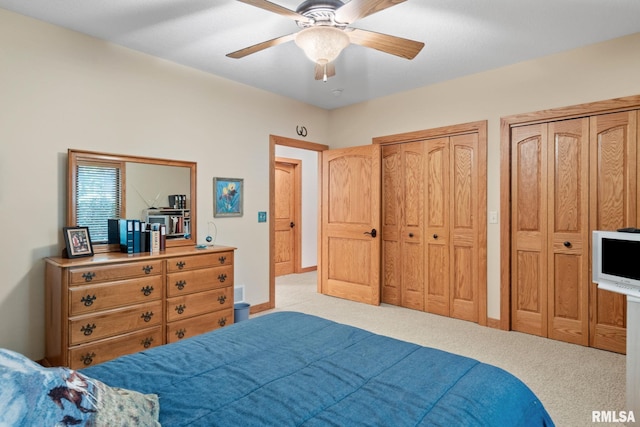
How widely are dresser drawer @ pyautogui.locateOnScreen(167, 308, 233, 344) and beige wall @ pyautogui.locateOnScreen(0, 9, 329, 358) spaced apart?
717 mm

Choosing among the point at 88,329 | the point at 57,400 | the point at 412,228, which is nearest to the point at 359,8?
the point at 57,400

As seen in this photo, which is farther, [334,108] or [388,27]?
[334,108]

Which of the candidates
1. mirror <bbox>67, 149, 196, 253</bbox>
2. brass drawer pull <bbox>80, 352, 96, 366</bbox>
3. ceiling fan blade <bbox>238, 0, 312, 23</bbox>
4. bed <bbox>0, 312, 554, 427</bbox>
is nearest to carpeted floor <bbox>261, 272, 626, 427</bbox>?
bed <bbox>0, 312, 554, 427</bbox>

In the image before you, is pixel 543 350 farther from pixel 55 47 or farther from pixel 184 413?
pixel 55 47

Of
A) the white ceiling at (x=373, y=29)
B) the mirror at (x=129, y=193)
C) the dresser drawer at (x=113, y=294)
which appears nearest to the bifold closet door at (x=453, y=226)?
the white ceiling at (x=373, y=29)

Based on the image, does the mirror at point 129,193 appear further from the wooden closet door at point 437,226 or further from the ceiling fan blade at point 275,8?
the wooden closet door at point 437,226

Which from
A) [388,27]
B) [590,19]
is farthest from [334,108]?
[590,19]

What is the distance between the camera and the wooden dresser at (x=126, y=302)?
239 centimetres

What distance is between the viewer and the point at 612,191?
2977 mm

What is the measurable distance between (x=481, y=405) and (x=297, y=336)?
0.85 metres

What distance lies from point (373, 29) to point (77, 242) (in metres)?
2.81

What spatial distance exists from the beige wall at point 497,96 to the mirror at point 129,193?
8.04 ft

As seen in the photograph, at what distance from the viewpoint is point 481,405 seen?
1129 mm
